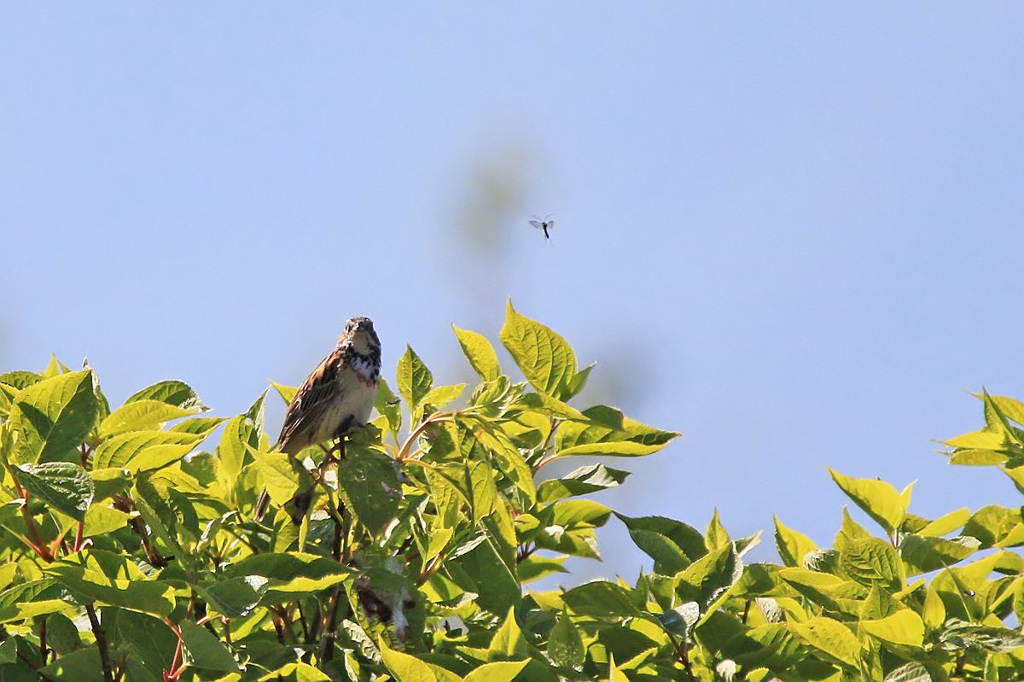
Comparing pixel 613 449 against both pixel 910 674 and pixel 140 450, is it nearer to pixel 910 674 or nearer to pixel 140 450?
pixel 910 674

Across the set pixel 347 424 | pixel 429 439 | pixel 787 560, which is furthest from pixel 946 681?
pixel 347 424

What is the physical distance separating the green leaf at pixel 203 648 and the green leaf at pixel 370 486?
0.46 meters

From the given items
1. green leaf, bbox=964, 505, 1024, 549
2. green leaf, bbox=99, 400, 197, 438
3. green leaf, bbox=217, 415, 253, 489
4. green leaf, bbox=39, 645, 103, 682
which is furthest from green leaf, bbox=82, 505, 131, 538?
green leaf, bbox=964, 505, 1024, 549

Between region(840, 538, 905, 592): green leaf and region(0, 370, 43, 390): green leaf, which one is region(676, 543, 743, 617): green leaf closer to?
region(840, 538, 905, 592): green leaf

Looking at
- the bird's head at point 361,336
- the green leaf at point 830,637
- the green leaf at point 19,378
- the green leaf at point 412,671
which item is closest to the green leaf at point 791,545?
the green leaf at point 830,637

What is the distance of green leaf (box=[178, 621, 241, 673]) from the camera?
2.54 meters

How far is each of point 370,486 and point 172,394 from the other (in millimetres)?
814

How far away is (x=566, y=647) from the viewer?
2.72m

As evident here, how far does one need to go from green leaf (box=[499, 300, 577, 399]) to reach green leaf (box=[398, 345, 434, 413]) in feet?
0.81

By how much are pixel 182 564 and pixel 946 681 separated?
5.81 ft

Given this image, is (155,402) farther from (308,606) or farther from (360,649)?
(360,649)

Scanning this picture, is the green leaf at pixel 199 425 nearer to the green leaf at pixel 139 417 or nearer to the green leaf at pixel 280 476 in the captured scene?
the green leaf at pixel 139 417

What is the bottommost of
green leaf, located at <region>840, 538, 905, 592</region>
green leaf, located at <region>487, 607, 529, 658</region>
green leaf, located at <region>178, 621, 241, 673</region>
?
green leaf, located at <region>840, 538, 905, 592</region>

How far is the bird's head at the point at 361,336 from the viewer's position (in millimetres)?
4641
